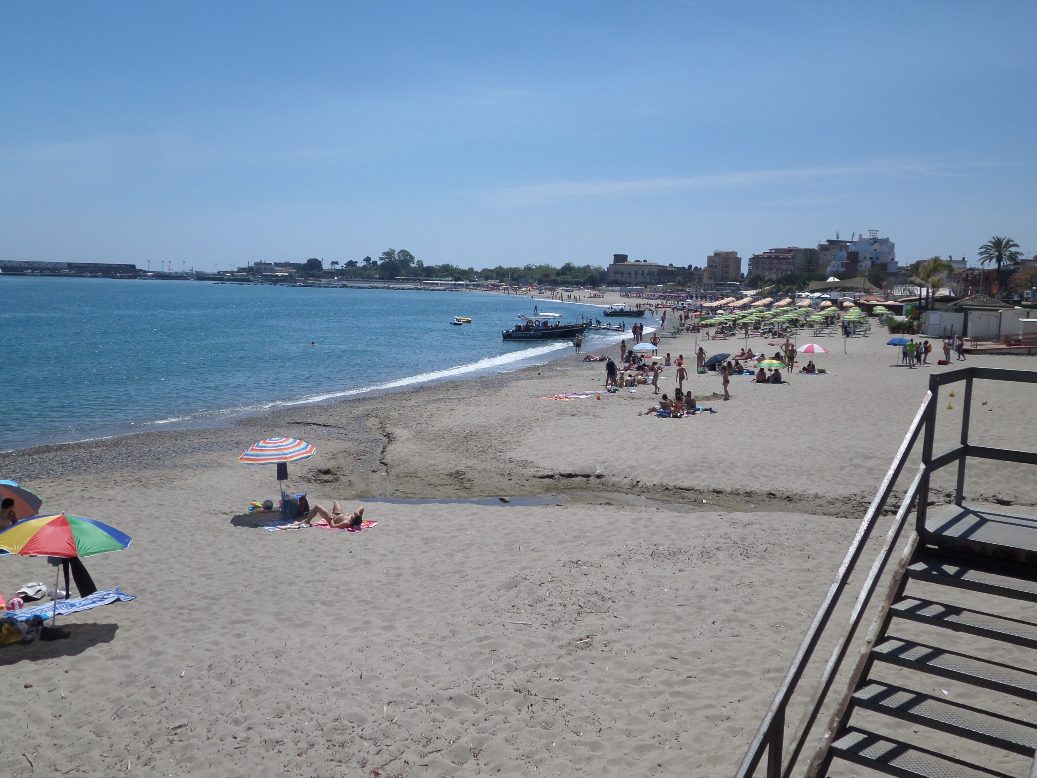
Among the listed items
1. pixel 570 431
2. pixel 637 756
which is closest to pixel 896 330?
pixel 570 431

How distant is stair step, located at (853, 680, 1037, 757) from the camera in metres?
3.73

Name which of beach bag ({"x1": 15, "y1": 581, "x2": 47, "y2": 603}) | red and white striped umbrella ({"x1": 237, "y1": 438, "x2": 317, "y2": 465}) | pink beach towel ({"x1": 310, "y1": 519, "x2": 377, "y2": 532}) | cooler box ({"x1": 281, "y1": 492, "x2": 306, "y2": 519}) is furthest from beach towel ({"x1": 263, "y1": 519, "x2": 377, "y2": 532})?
beach bag ({"x1": 15, "y1": 581, "x2": 47, "y2": 603})

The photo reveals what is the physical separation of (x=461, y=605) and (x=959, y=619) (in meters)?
5.74

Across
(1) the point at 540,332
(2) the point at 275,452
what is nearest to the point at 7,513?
(2) the point at 275,452

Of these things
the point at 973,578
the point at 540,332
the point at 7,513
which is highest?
the point at 973,578

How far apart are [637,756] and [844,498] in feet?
28.8

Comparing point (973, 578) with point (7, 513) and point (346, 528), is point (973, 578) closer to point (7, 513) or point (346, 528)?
point (346, 528)

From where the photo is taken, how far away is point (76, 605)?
8.72m

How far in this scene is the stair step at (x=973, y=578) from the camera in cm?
414

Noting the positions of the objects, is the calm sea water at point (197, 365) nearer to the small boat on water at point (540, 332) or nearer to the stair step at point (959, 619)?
the small boat on water at point (540, 332)

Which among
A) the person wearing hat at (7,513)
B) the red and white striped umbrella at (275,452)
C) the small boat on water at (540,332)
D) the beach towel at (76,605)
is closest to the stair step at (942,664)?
the beach towel at (76,605)

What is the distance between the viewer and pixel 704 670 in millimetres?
7074

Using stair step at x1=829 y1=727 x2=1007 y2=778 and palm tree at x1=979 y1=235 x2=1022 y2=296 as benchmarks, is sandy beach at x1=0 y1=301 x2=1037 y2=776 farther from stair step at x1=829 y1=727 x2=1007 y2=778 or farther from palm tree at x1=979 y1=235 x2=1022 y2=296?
palm tree at x1=979 y1=235 x2=1022 y2=296

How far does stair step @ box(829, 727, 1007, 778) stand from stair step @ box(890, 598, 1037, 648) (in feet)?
2.19
